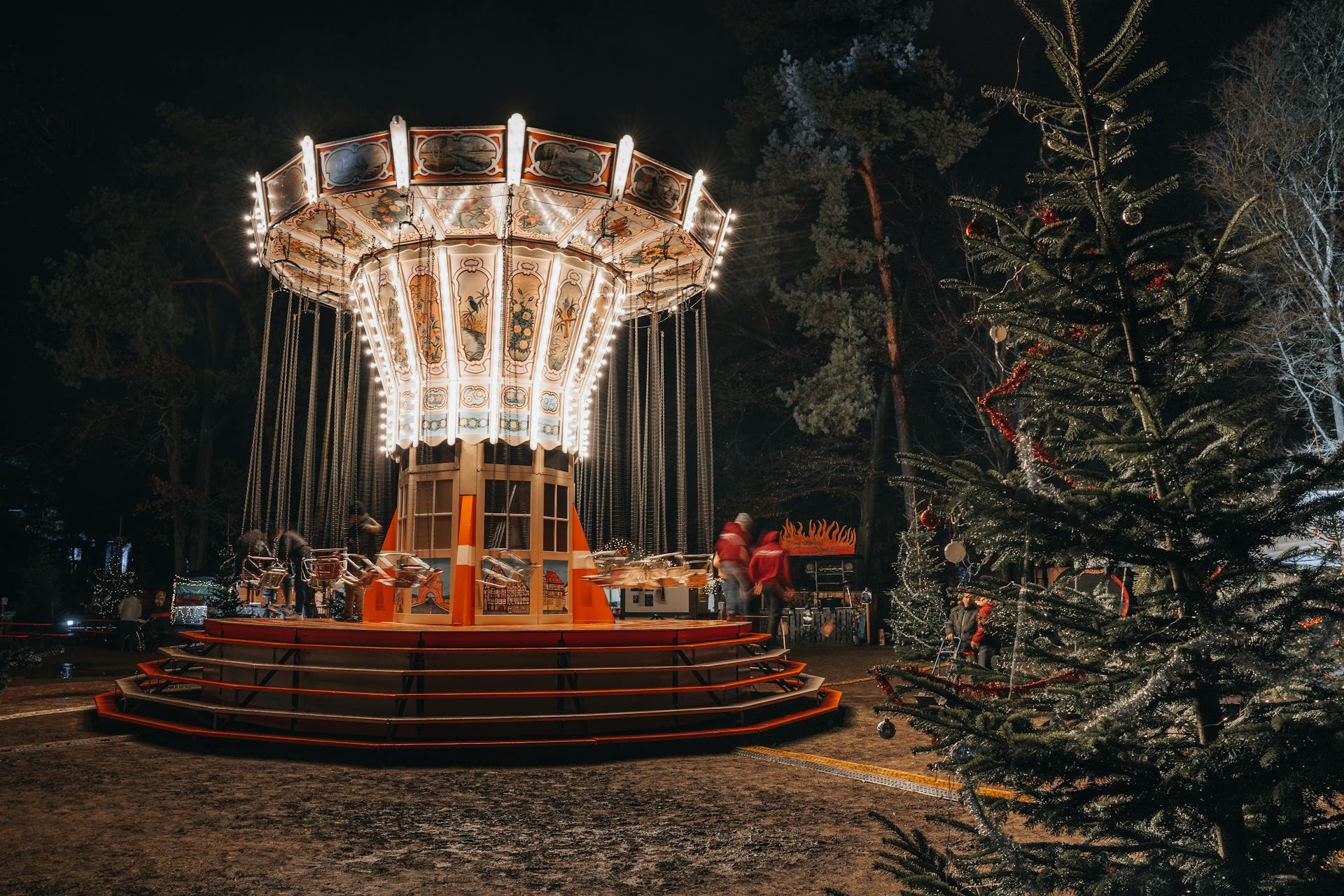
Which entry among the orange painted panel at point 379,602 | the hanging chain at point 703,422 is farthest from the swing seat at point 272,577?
the hanging chain at point 703,422

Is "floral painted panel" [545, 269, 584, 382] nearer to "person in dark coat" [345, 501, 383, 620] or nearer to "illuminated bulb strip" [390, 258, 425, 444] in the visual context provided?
"illuminated bulb strip" [390, 258, 425, 444]

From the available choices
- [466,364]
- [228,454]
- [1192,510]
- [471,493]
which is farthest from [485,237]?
[228,454]

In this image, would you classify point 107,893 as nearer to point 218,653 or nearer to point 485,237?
point 218,653

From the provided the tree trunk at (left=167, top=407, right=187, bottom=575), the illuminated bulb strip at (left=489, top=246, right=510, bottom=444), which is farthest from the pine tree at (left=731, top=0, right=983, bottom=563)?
the tree trunk at (left=167, top=407, right=187, bottom=575)

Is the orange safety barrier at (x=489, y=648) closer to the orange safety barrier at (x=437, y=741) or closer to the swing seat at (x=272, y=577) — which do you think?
the orange safety barrier at (x=437, y=741)

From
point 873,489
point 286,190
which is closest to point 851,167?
point 873,489

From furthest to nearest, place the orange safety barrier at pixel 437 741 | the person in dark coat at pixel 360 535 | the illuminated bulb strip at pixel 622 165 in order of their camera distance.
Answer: the person in dark coat at pixel 360 535 → the illuminated bulb strip at pixel 622 165 → the orange safety barrier at pixel 437 741

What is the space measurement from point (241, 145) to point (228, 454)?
10.1m

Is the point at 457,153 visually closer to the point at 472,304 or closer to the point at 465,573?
the point at 472,304

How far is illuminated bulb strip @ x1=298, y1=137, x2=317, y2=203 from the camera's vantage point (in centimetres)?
1092

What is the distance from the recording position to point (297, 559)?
1355 centimetres

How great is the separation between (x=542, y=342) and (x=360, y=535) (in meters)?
3.89

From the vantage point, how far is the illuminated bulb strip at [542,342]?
42.4 ft

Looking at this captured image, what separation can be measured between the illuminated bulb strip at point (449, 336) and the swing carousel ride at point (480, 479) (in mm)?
29
